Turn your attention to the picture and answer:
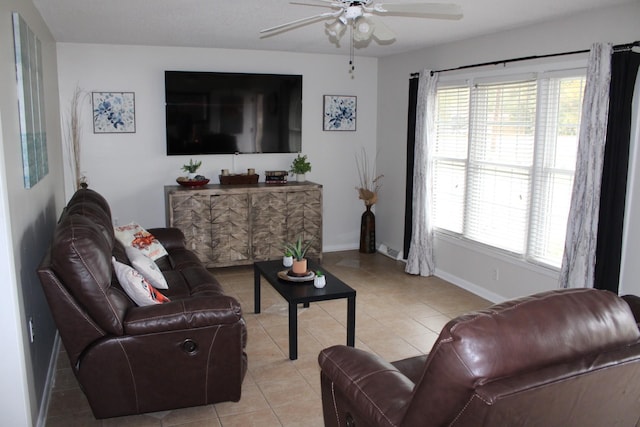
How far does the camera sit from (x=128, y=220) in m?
6.02

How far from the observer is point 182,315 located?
111 inches

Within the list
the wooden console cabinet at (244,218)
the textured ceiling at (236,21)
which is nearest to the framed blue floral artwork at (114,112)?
the textured ceiling at (236,21)

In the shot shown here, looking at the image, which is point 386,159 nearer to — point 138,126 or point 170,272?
point 138,126

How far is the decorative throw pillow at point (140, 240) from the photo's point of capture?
4279 mm

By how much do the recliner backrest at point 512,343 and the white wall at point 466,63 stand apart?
2731 millimetres

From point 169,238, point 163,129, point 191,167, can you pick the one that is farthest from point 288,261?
point 163,129

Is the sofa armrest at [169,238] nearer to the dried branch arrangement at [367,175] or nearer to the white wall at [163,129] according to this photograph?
the white wall at [163,129]

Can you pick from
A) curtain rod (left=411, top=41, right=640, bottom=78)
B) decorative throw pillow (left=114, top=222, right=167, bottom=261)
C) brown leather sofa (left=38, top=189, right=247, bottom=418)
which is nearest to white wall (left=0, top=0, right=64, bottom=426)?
brown leather sofa (left=38, top=189, right=247, bottom=418)

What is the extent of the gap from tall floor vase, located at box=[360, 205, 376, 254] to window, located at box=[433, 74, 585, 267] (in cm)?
103

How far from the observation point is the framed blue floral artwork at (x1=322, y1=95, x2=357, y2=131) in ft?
22.0

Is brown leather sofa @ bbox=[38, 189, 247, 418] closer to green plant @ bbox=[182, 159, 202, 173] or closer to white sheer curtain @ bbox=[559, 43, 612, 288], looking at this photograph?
white sheer curtain @ bbox=[559, 43, 612, 288]

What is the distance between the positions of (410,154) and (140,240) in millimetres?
3038

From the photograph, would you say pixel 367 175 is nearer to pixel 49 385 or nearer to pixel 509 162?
pixel 509 162

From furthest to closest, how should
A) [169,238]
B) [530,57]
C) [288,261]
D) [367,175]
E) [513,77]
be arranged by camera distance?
[367,175], [169,238], [513,77], [530,57], [288,261]
